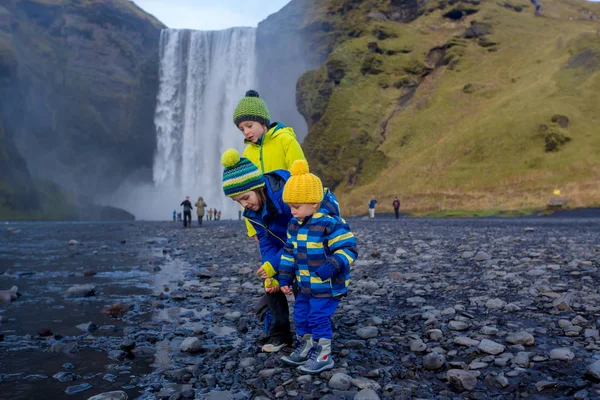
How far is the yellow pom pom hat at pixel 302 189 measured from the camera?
12.1 feet

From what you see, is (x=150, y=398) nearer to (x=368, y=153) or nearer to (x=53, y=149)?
(x=368, y=153)

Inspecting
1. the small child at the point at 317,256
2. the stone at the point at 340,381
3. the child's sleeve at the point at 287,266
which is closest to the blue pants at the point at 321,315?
the small child at the point at 317,256

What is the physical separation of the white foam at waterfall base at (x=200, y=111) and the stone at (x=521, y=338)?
63882 mm

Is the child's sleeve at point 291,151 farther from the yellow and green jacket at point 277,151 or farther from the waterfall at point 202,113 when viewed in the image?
the waterfall at point 202,113

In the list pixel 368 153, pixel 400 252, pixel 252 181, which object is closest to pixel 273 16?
pixel 368 153

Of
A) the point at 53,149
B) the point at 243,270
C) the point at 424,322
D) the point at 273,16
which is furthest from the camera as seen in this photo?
the point at 273,16

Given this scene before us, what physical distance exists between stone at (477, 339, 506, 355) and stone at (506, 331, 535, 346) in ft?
0.67

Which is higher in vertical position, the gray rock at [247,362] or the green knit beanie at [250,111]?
the green knit beanie at [250,111]

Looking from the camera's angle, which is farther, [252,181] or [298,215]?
[252,181]

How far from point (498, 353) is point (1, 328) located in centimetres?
526

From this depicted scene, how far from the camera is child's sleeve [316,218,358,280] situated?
3662 mm

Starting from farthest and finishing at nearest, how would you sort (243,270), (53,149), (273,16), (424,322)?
(273,16)
(53,149)
(243,270)
(424,322)

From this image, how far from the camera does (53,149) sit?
240ft

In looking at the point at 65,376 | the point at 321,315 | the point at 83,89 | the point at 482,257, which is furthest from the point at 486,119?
the point at 83,89
